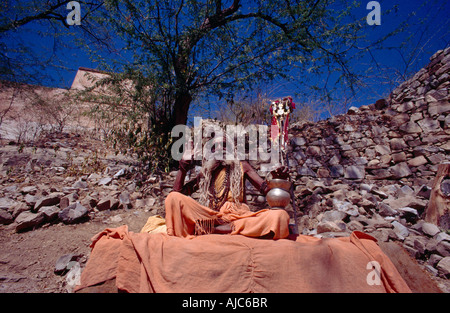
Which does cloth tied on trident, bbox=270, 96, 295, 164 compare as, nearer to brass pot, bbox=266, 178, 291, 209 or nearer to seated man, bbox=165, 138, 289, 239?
seated man, bbox=165, 138, 289, 239

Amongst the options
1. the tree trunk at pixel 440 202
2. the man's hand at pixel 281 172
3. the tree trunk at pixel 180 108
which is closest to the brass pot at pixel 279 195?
the man's hand at pixel 281 172

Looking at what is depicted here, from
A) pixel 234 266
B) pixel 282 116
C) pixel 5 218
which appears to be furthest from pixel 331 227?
pixel 5 218

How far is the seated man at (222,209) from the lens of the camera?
6.72ft

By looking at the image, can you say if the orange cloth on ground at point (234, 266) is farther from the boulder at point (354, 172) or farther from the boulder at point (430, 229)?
the boulder at point (354, 172)

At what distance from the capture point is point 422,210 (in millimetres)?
3656

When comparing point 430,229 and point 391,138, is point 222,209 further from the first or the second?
point 391,138

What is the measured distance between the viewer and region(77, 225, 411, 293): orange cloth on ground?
163 cm

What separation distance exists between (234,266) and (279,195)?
92cm

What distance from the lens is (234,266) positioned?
1.71 m

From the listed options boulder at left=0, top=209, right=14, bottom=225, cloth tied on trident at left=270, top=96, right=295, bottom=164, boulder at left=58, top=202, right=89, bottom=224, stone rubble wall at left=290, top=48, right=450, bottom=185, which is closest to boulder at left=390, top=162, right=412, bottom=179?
stone rubble wall at left=290, top=48, right=450, bottom=185

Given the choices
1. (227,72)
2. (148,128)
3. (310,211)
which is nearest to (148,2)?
(227,72)

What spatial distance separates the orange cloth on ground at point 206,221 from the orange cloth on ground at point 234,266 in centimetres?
17

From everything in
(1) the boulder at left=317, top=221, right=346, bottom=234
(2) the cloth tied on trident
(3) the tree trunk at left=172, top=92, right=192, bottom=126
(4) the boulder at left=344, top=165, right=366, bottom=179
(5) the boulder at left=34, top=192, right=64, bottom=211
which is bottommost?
(1) the boulder at left=317, top=221, right=346, bottom=234
